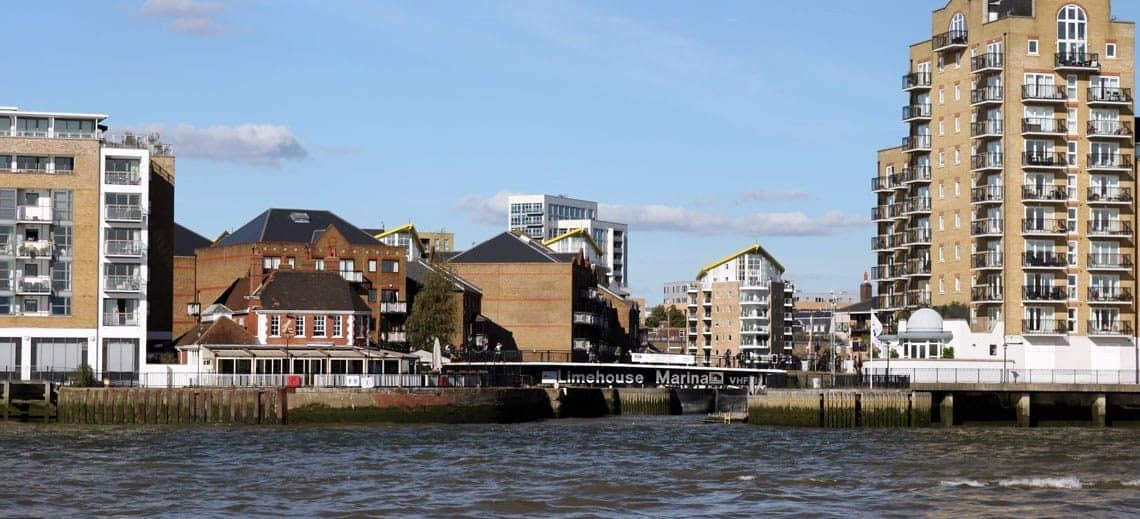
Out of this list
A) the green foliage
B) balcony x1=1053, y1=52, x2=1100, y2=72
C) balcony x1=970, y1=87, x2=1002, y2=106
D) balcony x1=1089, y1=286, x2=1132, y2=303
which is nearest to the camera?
the green foliage

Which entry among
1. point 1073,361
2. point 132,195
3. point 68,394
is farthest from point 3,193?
point 1073,361

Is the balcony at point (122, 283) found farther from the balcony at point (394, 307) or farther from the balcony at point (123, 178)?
the balcony at point (394, 307)

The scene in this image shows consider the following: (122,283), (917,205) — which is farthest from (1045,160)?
(122,283)

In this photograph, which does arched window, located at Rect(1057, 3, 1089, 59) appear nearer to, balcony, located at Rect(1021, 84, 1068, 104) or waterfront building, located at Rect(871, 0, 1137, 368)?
waterfront building, located at Rect(871, 0, 1137, 368)

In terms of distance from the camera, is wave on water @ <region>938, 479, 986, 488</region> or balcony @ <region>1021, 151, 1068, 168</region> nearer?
wave on water @ <region>938, 479, 986, 488</region>

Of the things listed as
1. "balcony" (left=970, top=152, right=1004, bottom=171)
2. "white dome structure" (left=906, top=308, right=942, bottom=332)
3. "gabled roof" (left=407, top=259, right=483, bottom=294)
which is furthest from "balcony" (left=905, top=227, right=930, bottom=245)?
"gabled roof" (left=407, top=259, right=483, bottom=294)

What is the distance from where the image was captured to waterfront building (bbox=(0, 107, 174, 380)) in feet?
386

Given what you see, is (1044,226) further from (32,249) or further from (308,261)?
(32,249)

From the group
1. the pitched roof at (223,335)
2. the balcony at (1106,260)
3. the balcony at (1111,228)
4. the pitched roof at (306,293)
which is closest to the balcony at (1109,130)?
the balcony at (1111,228)

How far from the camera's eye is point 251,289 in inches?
5581

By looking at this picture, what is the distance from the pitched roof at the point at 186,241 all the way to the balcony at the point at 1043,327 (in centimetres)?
7778

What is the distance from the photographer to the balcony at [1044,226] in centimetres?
11831

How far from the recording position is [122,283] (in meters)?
120

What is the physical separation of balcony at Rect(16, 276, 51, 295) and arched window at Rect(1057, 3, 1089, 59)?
227ft
